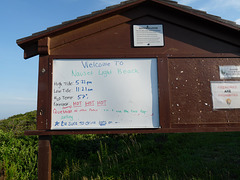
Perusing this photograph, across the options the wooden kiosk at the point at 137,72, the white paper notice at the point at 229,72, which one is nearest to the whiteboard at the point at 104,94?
the wooden kiosk at the point at 137,72

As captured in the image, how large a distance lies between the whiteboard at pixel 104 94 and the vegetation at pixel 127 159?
4.24 ft

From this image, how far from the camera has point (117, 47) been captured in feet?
11.5

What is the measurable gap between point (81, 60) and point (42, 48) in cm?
82

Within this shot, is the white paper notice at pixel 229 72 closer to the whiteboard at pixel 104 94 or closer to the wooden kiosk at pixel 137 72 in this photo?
the wooden kiosk at pixel 137 72

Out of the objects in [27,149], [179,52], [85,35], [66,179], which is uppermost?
[85,35]

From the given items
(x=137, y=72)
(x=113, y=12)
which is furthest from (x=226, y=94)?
(x=113, y=12)

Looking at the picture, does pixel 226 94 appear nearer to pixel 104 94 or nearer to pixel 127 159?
pixel 104 94

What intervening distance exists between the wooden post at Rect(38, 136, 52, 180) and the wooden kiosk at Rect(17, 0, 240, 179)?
0.06 feet

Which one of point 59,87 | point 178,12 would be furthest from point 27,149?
point 178,12

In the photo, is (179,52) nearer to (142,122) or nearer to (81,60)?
(142,122)

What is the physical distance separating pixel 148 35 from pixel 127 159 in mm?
3888

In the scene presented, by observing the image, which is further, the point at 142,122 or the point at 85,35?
the point at 85,35

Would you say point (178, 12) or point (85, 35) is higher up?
point (178, 12)

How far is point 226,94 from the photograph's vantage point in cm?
345
